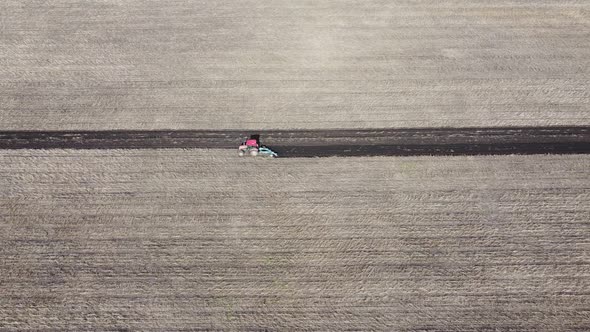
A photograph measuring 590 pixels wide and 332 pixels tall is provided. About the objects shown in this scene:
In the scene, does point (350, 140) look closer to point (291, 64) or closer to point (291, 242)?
point (291, 242)

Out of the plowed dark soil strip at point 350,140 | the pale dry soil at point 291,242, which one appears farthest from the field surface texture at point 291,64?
A: the pale dry soil at point 291,242

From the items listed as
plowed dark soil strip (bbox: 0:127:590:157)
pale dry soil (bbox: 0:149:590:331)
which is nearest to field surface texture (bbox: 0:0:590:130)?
plowed dark soil strip (bbox: 0:127:590:157)

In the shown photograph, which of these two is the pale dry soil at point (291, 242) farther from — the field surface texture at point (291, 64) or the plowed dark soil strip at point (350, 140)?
the field surface texture at point (291, 64)

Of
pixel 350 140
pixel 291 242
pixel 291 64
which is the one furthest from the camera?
pixel 291 64

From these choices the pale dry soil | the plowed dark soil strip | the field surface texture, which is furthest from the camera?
the field surface texture

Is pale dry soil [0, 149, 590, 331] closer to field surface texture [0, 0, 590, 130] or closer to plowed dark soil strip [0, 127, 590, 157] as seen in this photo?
plowed dark soil strip [0, 127, 590, 157]

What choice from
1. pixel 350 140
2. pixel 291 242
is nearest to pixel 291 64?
pixel 350 140
